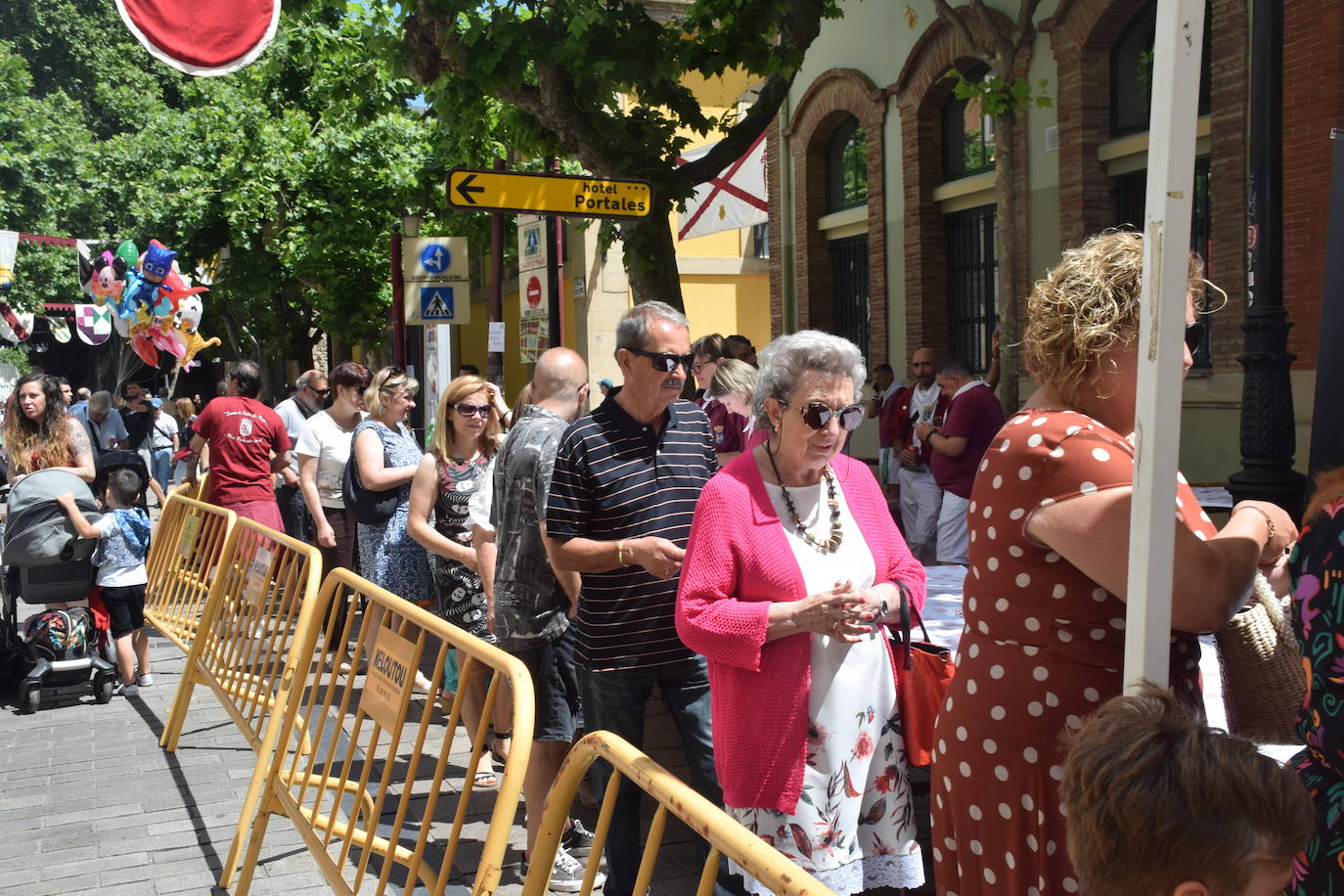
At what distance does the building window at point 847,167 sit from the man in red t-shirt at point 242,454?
32.4 ft

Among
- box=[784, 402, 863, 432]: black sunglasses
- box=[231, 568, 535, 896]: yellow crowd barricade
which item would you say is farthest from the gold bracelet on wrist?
box=[231, 568, 535, 896]: yellow crowd barricade

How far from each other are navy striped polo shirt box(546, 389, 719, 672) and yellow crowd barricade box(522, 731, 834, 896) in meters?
1.38

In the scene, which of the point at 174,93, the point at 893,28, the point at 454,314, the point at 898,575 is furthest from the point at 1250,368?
the point at 174,93

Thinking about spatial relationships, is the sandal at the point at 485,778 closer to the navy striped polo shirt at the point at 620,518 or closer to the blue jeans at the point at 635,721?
the blue jeans at the point at 635,721

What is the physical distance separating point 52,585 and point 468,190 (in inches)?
140

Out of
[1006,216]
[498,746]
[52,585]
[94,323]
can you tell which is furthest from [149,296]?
[498,746]

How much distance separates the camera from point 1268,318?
640 cm

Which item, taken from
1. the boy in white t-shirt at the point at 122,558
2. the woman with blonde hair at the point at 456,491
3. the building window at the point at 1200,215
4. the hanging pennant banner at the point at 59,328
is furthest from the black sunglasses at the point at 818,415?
the hanging pennant banner at the point at 59,328

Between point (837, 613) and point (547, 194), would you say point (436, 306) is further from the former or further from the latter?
point (837, 613)

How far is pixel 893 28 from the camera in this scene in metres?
15.3

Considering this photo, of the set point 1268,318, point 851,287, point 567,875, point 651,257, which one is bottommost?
point 567,875

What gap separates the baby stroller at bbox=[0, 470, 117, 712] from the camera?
298 inches

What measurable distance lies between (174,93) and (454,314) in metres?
34.0

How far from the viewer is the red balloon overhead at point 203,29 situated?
16.7 ft
